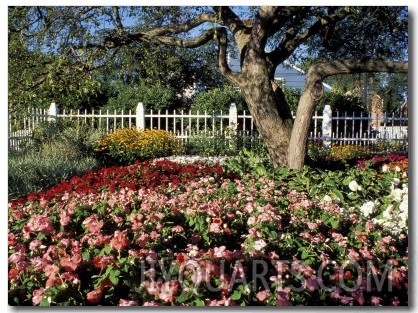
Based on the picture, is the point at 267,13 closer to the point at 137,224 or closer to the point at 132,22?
the point at 132,22

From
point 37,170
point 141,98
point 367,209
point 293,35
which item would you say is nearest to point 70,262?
point 367,209

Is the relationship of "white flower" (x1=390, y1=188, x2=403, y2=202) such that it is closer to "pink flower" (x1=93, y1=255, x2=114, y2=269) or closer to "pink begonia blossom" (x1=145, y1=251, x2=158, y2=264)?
"pink begonia blossom" (x1=145, y1=251, x2=158, y2=264)

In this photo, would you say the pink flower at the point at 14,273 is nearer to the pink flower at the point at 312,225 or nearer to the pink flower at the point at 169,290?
the pink flower at the point at 169,290

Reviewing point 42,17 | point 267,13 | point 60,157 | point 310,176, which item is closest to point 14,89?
point 42,17

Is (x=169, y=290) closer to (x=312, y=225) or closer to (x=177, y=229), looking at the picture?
(x=177, y=229)

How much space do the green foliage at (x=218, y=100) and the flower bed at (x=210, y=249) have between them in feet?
24.4

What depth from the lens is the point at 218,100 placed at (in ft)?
37.7

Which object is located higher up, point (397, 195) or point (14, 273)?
point (397, 195)

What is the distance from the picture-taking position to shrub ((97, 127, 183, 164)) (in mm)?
8188

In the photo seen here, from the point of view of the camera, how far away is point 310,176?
459 cm

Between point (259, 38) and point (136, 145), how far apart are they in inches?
139

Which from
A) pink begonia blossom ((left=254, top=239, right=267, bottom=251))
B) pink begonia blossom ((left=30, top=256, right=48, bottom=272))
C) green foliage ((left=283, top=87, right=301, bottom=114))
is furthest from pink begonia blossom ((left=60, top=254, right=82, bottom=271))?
green foliage ((left=283, top=87, right=301, bottom=114))

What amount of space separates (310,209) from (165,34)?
3498mm

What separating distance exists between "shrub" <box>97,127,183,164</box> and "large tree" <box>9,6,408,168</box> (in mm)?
2113
